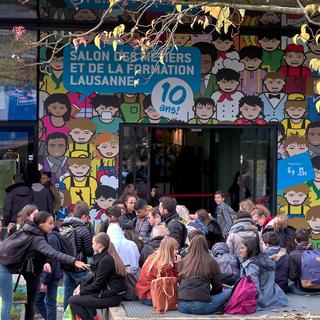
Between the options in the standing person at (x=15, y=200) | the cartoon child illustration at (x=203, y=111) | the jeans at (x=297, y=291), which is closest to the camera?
the jeans at (x=297, y=291)

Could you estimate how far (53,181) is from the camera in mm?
16453

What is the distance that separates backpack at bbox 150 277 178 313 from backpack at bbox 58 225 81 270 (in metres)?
1.36

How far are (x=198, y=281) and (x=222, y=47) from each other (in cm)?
877

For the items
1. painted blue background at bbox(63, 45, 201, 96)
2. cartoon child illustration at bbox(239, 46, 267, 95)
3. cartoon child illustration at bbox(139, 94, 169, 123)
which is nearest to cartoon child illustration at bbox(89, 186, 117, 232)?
cartoon child illustration at bbox(139, 94, 169, 123)

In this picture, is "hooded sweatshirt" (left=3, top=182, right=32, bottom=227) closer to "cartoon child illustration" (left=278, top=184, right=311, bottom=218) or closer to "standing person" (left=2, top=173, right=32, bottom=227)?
"standing person" (left=2, top=173, right=32, bottom=227)

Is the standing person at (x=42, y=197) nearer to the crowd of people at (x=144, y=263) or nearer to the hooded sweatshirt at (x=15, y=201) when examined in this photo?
the hooded sweatshirt at (x=15, y=201)

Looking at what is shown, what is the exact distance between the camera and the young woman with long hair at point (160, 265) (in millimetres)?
9734

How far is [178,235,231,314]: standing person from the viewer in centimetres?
945

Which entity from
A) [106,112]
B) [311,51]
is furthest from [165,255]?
[311,51]

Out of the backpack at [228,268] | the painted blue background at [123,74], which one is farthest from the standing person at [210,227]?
the painted blue background at [123,74]

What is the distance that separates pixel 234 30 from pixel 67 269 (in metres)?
8.44

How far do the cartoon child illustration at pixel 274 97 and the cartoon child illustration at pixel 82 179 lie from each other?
4202mm

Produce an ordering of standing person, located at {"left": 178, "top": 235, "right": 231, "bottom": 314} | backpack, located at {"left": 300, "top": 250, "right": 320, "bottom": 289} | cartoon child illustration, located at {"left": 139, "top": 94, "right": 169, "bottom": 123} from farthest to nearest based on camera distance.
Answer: cartoon child illustration, located at {"left": 139, "top": 94, "right": 169, "bottom": 123}
backpack, located at {"left": 300, "top": 250, "right": 320, "bottom": 289}
standing person, located at {"left": 178, "top": 235, "right": 231, "bottom": 314}

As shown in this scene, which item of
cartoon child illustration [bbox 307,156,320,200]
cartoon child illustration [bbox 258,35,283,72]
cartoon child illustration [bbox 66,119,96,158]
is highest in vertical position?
cartoon child illustration [bbox 258,35,283,72]
